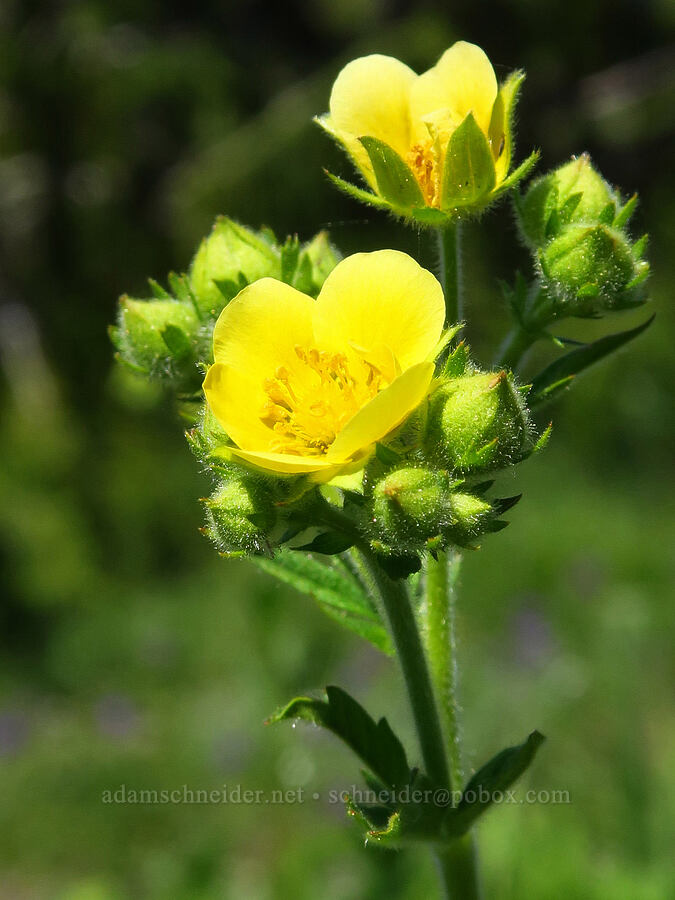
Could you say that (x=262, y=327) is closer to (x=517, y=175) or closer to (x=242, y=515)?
(x=242, y=515)

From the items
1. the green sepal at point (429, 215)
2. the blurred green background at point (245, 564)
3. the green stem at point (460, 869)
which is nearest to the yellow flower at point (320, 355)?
the green sepal at point (429, 215)

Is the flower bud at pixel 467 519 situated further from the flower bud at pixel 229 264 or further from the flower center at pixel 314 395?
the flower bud at pixel 229 264

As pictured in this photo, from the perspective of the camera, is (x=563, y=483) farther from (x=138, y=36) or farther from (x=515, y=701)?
(x=138, y=36)

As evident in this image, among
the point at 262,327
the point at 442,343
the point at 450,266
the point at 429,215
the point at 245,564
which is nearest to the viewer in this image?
the point at 442,343

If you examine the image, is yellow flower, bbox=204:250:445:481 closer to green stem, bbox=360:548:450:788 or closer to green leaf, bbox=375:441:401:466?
green leaf, bbox=375:441:401:466

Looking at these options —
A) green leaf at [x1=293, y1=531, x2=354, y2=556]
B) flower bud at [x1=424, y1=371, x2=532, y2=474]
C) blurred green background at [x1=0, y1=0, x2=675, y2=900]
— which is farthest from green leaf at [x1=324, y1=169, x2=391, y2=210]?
blurred green background at [x1=0, y1=0, x2=675, y2=900]

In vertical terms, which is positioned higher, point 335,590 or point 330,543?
point 330,543

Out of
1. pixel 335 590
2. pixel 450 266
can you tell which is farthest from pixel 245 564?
pixel 450 266
